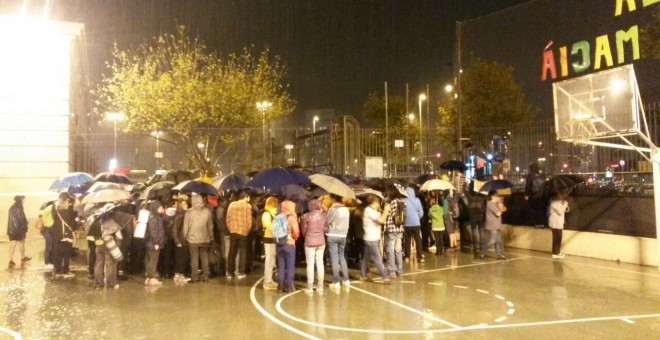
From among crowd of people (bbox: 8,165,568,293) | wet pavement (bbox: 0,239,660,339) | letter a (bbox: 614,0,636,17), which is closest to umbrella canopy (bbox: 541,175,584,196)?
crowd of people (bbox: 8,165,568,293)

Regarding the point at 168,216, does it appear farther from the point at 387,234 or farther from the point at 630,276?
the point at 630,276

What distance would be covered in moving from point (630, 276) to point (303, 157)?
41.8ft

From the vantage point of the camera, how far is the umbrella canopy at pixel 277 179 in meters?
10.9

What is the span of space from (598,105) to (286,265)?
315 inches

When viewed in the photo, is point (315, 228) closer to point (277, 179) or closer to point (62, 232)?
point (277, 179)

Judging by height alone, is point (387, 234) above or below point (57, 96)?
below

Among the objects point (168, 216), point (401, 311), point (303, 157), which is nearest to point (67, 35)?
point (303, 157)

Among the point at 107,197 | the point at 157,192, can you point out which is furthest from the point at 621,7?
the point at 107,197

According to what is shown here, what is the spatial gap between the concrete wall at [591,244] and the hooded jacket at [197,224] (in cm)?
963

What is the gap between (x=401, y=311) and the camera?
8414 mm

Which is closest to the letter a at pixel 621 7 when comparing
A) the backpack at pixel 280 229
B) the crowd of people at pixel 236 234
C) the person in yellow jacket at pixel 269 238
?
the crowd of people at pixel 236 234

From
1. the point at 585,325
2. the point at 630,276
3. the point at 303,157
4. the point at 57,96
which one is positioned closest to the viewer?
the point at 585,325

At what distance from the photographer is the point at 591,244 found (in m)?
13.8

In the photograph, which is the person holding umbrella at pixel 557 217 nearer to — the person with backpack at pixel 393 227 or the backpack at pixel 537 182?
the backpack at pixel 537 182
